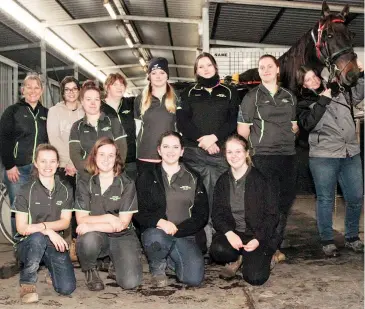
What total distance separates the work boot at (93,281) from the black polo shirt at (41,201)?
17.4 inches

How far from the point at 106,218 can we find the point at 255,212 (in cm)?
106

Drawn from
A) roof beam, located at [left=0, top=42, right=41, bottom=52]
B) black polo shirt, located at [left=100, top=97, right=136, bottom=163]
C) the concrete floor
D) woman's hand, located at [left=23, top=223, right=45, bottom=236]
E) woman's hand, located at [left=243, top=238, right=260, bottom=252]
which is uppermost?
roof beam, located at [left=0, top=42, right=41, bottom=52]

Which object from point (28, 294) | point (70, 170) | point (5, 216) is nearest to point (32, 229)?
point (28, 294)

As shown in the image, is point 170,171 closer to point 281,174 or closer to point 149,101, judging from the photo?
point 149,101

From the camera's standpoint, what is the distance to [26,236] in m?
3.11

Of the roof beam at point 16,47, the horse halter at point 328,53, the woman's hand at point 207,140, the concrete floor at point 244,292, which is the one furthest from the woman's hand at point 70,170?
the roof beam at point 16,47

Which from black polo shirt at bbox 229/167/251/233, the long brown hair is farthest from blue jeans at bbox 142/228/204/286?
the long brown hair

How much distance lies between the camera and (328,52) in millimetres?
3818

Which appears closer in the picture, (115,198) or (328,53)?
(115,198)

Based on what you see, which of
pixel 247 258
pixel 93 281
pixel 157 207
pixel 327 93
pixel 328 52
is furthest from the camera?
pixel 328 52

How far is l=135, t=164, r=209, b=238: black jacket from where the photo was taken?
336cm

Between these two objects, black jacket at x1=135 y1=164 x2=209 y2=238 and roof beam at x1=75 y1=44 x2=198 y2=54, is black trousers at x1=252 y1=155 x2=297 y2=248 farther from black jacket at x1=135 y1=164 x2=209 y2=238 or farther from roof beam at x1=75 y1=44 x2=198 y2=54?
roof beam at x1=75 y1=44 x2=198 y2=54

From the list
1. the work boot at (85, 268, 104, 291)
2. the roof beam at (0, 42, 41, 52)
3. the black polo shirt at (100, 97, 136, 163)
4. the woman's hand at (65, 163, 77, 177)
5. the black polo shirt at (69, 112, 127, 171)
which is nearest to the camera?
the work boot at (85, 268, 104, 291)

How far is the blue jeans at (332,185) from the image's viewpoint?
387 centimetres
